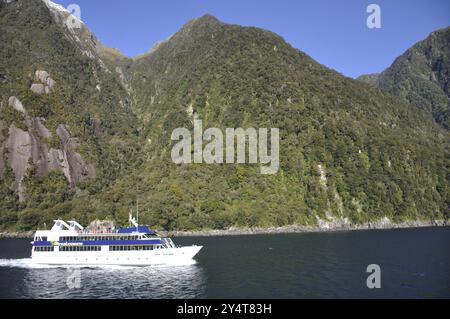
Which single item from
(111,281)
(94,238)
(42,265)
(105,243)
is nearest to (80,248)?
(94,238)

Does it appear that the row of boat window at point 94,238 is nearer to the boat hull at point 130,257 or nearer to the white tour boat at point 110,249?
the white tour boat at point 110,249

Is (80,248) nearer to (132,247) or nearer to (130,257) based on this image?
(130,257)

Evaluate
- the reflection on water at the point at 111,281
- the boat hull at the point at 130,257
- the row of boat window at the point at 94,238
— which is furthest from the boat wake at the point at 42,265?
the row of boat window at the point at 94,238

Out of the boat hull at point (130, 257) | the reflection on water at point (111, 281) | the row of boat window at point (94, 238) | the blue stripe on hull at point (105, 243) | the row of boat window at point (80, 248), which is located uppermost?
the row of boat window at point (94, 238)

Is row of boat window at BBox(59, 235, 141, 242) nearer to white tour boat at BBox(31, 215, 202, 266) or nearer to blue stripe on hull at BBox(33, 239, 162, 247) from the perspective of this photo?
white tour boat at BBox(31, 215, 202, 266)
